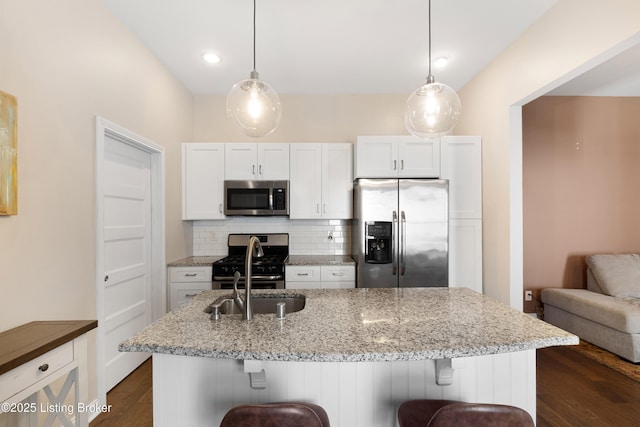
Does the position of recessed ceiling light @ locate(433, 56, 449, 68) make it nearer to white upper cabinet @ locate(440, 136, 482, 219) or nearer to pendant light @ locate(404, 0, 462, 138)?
white upper cabinet @ locate(440, 136, 482, 219)

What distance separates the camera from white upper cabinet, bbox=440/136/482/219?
346 centimetres

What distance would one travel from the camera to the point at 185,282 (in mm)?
3355

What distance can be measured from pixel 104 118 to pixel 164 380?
6.40 ft

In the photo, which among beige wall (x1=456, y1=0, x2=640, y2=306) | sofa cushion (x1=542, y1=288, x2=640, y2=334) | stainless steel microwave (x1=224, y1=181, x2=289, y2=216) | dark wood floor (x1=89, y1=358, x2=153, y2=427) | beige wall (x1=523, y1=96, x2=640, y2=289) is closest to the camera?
beige wall (x1=456, y1=0, x2=640, y2=306)

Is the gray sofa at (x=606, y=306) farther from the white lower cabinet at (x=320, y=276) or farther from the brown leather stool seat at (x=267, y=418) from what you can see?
the brown leather stool seat at (x=267, y=418)

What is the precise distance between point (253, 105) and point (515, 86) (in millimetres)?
2511

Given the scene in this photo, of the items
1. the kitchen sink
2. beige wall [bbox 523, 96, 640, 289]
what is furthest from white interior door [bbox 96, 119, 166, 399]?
beige wall [bbox 523, 96, 640, 289]

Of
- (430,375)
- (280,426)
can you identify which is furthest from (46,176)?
(430,375)

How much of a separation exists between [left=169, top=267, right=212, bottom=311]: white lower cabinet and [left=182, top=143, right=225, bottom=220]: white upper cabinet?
2.25 ft

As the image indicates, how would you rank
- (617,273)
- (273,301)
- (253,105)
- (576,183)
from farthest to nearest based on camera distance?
(576,183), (617,273), (273,301), (253,105)

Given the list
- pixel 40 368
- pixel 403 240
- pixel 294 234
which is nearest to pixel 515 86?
pixel 403 240

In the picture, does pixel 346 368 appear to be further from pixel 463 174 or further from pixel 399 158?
pixel 463 174

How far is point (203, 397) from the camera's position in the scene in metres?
1.41

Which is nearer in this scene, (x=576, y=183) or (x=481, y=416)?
(x=481, y=416)
